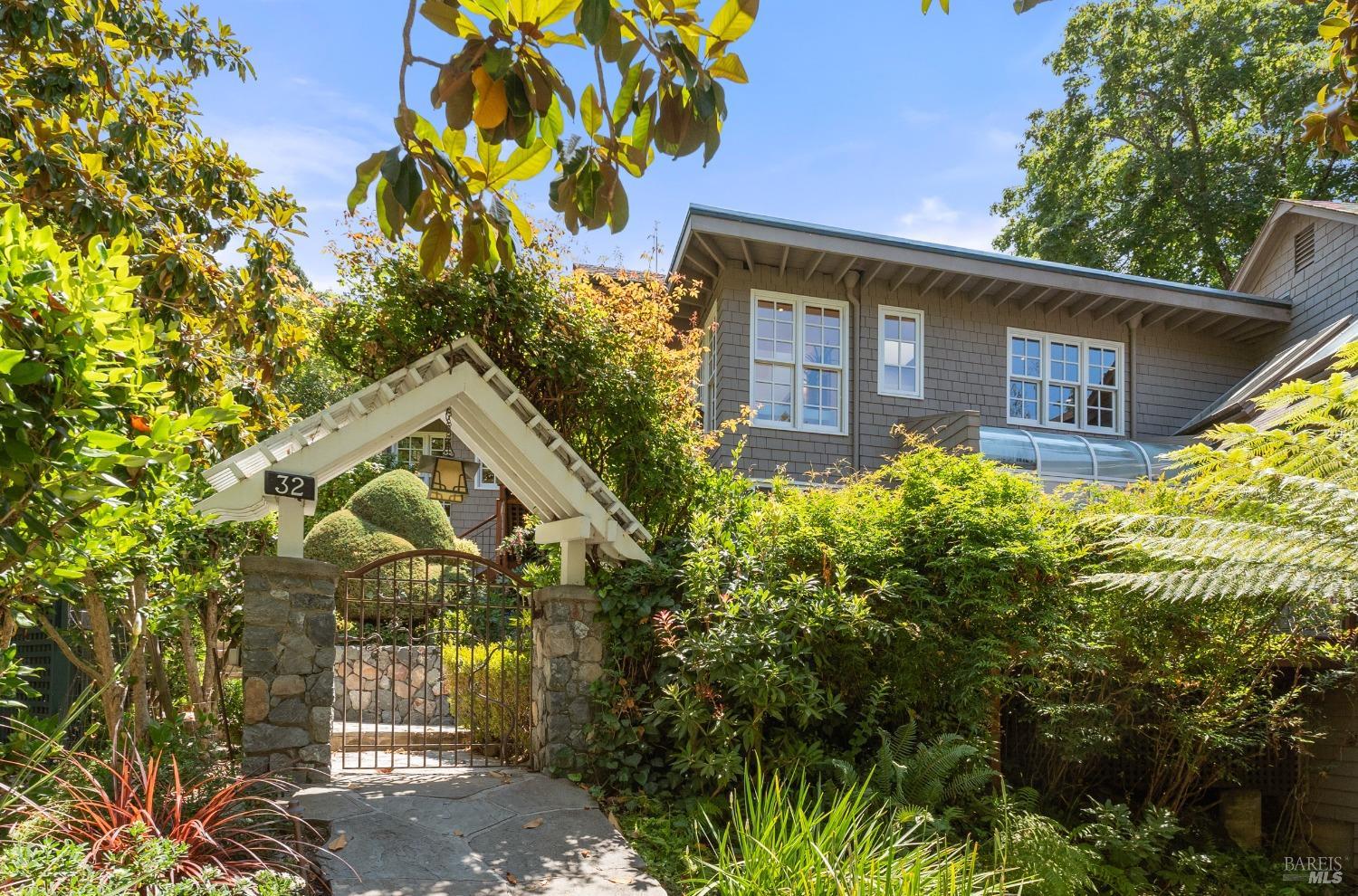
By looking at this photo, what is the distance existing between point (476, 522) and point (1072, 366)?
10576 millimetres

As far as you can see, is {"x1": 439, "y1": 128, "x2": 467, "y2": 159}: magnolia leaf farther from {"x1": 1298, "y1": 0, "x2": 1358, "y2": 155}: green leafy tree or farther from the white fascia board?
the white fascia board

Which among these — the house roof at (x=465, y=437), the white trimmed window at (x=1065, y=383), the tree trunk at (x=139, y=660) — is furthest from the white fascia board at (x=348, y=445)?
the white trimmed window at (x=1065, y=383)

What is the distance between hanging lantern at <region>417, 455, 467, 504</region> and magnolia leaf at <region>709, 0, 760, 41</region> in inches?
211

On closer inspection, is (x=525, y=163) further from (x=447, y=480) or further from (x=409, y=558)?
(x=447, y=480)

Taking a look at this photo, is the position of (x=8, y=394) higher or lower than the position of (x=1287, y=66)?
lower

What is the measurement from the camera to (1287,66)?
18.4 metres

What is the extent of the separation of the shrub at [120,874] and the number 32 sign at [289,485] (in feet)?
7.69

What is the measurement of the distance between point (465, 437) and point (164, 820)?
3276 mm

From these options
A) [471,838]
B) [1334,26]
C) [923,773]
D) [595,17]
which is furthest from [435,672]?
[1334,26]

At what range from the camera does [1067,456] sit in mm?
11250

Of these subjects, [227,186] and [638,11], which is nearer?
[638,11]

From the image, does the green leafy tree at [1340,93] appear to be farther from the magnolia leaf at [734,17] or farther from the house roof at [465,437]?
the house roof at [465,437]

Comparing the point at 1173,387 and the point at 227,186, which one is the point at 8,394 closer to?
the point at 227,186

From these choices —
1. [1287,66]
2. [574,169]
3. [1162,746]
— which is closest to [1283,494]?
[1162,746]
